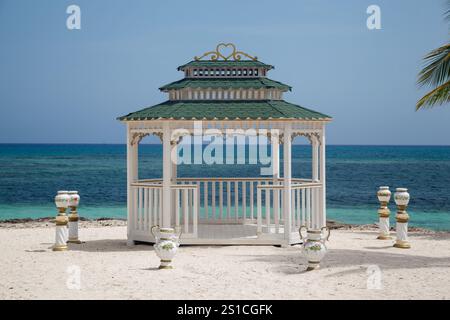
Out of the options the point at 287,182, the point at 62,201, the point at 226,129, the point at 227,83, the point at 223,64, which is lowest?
the point at 62,201

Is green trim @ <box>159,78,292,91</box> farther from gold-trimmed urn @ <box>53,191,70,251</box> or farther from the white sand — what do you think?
the white sand

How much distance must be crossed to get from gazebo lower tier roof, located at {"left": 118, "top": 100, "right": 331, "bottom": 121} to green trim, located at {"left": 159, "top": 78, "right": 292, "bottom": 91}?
311mm

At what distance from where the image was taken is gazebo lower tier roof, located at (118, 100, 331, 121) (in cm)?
1316

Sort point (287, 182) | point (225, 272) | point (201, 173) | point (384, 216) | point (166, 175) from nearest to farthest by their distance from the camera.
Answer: point (225, 272), point (166, 175), point (287, 182), point (384, 216), point (201, 173)

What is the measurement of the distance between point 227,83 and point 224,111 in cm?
105

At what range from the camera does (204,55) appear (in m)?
14.6

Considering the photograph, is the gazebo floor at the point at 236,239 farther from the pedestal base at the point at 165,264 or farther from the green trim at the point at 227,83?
the green trim at the point at 227,83

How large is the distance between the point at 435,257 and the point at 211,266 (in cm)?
418

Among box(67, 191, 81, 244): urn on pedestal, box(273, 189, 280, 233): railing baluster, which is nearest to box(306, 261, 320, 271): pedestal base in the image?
box(273, 189, 280, 233): railing baluster

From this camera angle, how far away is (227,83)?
14258 mm

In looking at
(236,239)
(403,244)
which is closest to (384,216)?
(403,244)

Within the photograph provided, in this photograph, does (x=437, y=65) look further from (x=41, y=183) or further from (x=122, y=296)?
(x=41, y=183)

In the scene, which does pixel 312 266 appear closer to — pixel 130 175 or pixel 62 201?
pixel 130 175

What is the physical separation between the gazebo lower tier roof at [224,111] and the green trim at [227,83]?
311 millimetres
